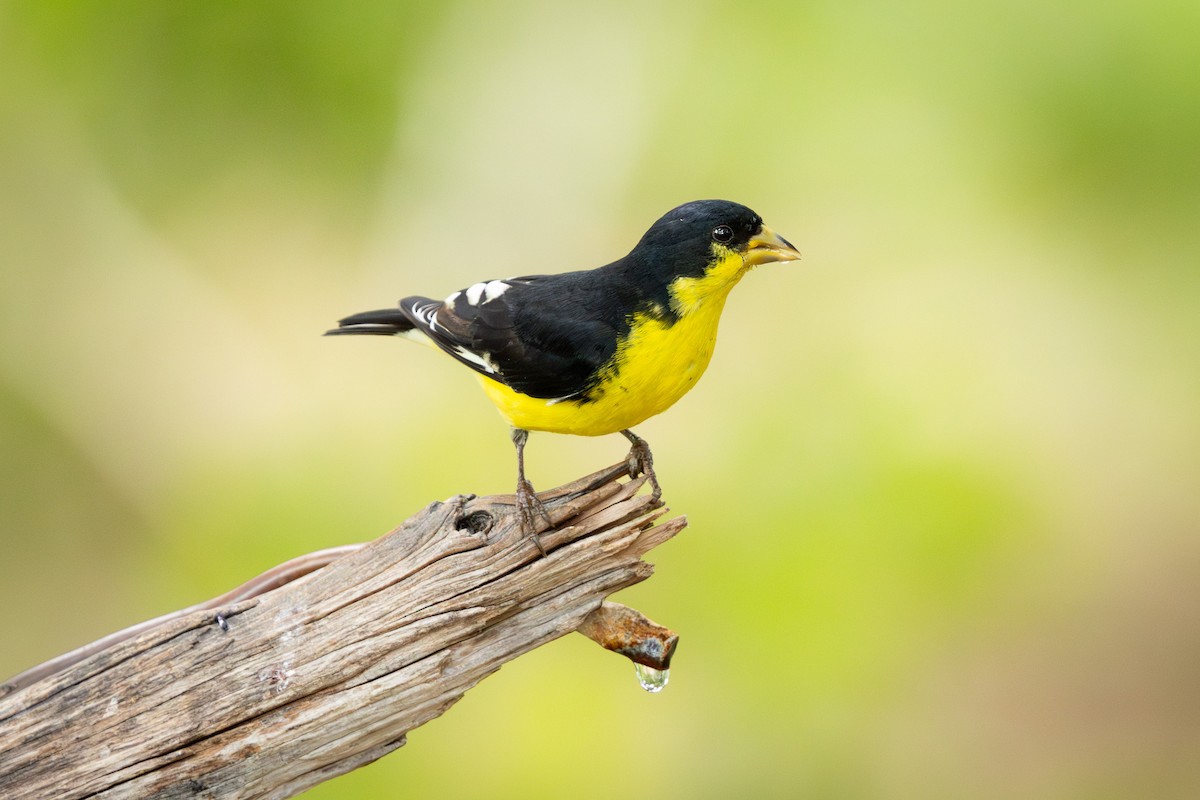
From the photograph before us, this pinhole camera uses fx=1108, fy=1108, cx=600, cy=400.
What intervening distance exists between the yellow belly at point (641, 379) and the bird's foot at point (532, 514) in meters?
0.33

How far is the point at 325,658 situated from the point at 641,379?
0.97 meters

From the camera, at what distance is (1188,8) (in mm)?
5152

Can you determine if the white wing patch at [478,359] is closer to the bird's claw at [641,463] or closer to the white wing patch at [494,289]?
the white wing patch at [494,289]

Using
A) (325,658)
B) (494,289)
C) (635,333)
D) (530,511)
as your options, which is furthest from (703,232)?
(325,658)

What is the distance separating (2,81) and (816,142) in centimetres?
377

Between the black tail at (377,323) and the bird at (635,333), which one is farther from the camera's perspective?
the black tail at (377,323)

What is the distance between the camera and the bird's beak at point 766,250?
2744mm

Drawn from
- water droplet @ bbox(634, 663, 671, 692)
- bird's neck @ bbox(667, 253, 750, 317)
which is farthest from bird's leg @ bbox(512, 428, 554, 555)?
bird's neck @ bbox(667, 253, 750, 317)

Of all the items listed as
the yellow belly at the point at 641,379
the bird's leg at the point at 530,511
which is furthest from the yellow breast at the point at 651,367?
the bird's leg at the point at 530,511

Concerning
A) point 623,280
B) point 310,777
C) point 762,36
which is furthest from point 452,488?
point 762,36

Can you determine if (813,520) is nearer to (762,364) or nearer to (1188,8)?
(762,364)

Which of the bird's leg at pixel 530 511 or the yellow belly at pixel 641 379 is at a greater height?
the yellow belly at pixel 641 379

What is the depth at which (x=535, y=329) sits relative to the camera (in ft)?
9.52

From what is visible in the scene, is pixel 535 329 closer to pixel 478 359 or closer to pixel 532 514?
pixel 478 359
